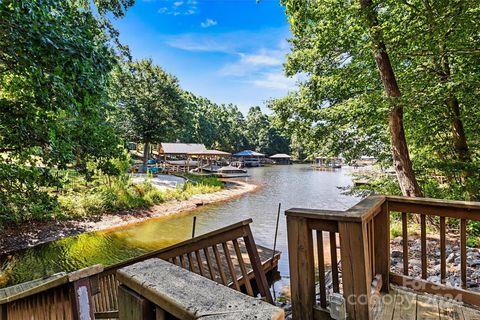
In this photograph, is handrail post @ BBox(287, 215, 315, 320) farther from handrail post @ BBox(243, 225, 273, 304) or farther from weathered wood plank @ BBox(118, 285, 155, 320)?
weathered wood plank @ BBox(118, 285, 155, 320)

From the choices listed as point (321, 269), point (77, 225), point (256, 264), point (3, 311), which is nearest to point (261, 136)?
point (77, 225)

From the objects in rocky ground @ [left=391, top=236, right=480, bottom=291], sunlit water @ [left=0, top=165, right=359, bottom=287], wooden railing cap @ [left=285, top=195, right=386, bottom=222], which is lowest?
sunlit water @ [left=0, top=165, right=359, bottom=287]

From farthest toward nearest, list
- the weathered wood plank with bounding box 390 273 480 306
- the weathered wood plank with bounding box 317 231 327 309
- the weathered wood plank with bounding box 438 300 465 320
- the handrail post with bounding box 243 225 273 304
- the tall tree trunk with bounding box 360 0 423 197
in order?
1. the tall tree trunk with bounding box 360 0 423 197
2. the handrail post with bounding box 243 225 273 304
3. the weathered wood plank with bounding box 390 273 480 306
4. the weathered wood plank with bounding box 438 300 465 320
5. the weathered wood plank with bounding box 317 231 327 309

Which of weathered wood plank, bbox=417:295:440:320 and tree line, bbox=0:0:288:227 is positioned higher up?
tree line, bbox=0:0:288:227

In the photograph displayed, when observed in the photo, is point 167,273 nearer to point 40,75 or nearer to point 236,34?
point 40,75

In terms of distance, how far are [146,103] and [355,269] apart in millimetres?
21114

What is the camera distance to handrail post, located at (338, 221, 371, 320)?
1.65 metres

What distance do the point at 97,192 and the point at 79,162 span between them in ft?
19.0

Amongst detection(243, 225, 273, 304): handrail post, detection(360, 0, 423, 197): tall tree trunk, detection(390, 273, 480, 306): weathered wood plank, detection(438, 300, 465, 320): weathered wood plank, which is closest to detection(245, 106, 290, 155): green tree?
detection(360, 0, 423, 197): tall tree trunk

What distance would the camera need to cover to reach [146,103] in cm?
2062

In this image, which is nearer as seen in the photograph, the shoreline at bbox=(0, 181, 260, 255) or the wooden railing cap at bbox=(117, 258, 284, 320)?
the wooden railing cap at bbox=(117, 258, 284, 320)

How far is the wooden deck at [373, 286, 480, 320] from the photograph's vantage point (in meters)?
1.99

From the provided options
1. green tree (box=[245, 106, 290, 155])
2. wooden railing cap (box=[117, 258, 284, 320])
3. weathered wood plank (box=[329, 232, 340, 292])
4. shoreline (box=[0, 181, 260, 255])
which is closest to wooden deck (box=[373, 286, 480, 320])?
weathered wood plank (box=[329, 232, 340, 292])

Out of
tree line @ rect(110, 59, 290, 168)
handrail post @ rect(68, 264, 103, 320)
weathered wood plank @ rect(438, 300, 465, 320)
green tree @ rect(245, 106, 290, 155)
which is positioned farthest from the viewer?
green tree @ rect(245, 106, 290, 155)
